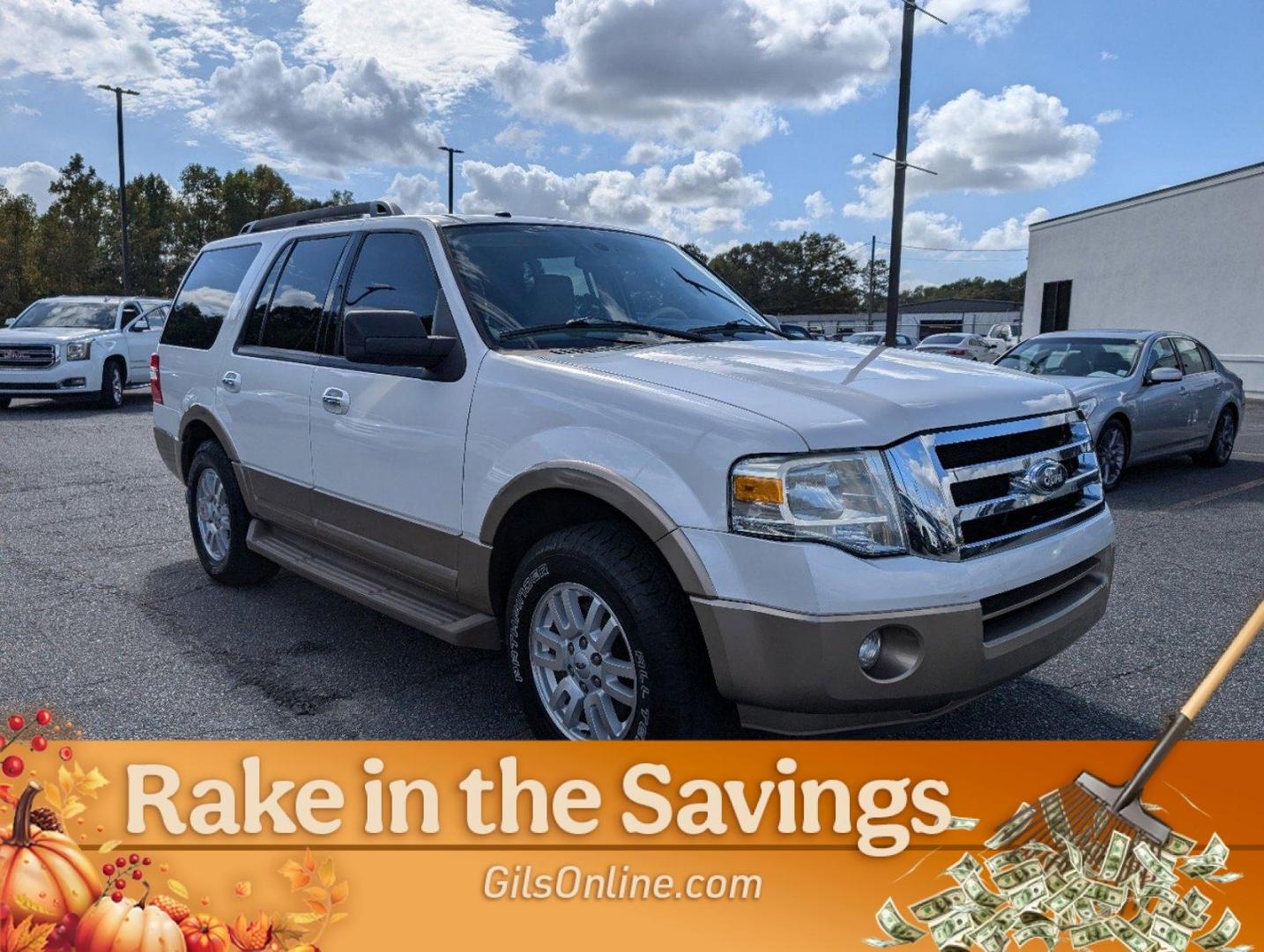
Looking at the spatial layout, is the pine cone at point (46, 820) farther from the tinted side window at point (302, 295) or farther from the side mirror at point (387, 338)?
the tinted side window at point (302, 295)

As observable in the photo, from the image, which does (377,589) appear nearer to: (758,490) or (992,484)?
(758,490)

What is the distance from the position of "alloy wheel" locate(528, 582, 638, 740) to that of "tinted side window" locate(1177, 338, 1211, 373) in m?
9.18

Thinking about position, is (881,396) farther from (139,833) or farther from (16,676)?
(16,676)

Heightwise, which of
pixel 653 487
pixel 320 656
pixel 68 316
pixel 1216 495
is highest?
pixel 68 316

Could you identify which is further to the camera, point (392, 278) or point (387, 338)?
point (392, 278)

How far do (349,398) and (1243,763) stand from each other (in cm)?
344

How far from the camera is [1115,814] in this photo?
7.90 ft

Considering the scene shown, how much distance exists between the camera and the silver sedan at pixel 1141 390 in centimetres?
895

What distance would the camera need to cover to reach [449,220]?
408 centimetres

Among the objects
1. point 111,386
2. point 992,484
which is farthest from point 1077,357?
point 111,386

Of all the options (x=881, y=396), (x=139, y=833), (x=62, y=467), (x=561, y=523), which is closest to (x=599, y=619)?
(x=561, y=523)

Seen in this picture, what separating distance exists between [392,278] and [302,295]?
816 mm

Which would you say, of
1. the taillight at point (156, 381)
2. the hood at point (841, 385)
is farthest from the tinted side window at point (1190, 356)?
the taillight at point (156, 381)

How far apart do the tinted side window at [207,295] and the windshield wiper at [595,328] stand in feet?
7.73
